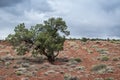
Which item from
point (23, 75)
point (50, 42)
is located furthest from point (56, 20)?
point (23, 75)

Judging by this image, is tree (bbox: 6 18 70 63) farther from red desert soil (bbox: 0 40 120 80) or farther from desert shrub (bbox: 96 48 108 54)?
desert shrub (bbox: 96 48 108 54)

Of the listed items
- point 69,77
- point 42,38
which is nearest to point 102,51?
point 42,38

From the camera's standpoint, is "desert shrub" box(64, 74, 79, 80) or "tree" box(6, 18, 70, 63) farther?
"tree" box(6, 18, 70, 63)

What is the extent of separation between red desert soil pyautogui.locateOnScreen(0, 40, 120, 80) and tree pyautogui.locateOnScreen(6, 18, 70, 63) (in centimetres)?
158

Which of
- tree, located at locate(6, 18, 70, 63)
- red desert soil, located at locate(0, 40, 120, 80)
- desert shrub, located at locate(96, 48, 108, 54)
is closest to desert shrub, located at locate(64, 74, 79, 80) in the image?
red desert soil, located at locate(0, 40, 120, 80)

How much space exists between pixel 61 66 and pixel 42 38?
4.73 metres

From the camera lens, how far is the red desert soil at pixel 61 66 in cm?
3784

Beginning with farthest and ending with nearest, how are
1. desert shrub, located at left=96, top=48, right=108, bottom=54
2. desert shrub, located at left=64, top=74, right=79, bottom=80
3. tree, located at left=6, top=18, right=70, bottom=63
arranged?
desert shrub, located at left=96, top=48, right=108, bottom=54
tree, located at left=6, top=18, right=70, bottom=63
desert shrub, located at left=64, top=74, right=79, bottom=80

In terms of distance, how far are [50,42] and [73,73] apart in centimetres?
717

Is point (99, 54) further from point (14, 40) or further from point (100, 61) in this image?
point (14, 40)

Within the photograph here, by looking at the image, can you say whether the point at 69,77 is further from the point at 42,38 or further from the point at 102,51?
the point at 102,51

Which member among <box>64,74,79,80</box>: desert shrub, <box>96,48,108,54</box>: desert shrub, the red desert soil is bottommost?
<box>64,74,79,80</box>: desert shrub

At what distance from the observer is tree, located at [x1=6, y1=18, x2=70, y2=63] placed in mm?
45588

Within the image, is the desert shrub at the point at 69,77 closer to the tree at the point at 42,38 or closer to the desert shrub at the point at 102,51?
the tree at the point at 42,38
